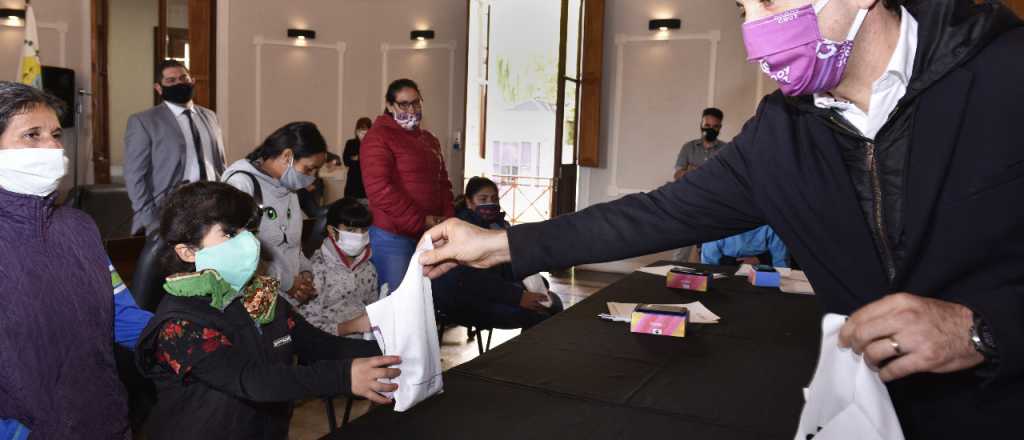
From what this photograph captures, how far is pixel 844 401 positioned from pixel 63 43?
966 centimetres

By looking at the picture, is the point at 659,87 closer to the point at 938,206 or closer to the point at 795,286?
the point at 795,286

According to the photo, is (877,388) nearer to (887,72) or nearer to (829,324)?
(829,324)

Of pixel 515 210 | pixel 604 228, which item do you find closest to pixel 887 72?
pixel 604 228

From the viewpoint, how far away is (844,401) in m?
1.08

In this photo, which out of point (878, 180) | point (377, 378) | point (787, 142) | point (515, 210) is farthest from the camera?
point (515, 210)

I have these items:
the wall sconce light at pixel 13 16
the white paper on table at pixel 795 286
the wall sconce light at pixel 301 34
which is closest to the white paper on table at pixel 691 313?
the white paper on table at pixel 795 286

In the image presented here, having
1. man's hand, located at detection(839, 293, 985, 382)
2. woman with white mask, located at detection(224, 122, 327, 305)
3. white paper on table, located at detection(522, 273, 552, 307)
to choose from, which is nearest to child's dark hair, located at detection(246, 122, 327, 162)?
woman with white mask, located at detection(224, 122, 327, 305)

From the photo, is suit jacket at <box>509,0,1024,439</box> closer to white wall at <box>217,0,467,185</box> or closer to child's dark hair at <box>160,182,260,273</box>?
child's dark hair at <box>160,182,260,273</box>

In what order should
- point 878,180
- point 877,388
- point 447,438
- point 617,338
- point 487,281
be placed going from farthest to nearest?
point 487,281, point 617,338, point 447,438, point 878,180, point 877,388

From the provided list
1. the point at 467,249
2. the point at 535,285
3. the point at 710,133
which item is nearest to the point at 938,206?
the point at 467,249

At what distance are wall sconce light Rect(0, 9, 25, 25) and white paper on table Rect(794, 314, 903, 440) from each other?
32.8 feet

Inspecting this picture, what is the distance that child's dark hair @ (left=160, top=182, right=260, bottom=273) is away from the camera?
6.77ft

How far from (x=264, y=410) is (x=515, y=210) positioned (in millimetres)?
9390

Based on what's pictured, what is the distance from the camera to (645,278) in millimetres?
3566
